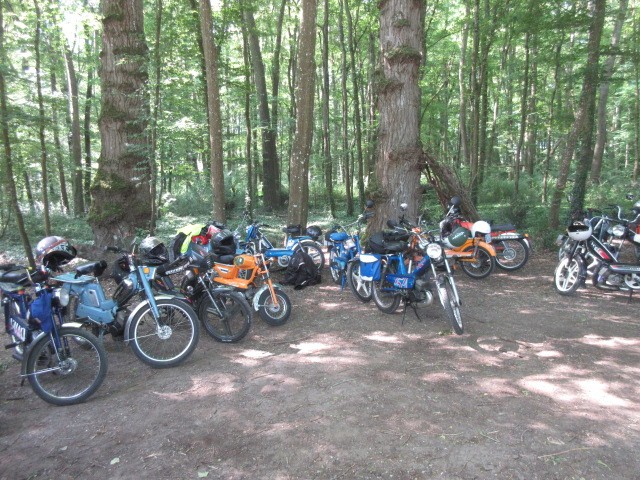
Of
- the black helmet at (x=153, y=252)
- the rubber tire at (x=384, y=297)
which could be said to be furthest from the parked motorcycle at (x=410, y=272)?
the black helmet at (x=153, y=252)

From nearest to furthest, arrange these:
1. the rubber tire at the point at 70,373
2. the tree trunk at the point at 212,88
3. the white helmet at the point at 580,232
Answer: the rubber tire at the point at 70,373 < the white helmet at the point at 580,232 < the tree trunk at the point at 212,88

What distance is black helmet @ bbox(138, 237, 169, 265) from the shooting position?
466 cm

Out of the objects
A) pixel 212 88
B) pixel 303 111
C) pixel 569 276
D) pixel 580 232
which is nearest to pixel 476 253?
pixel 569 276

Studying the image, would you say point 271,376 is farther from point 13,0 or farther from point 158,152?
point 13,0

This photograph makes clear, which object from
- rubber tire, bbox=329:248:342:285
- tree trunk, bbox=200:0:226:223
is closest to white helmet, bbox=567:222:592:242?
rubber tire, bbox=329:248:342:285

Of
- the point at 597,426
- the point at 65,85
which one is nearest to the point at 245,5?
the point at 597,426

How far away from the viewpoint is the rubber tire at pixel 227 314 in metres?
4.74

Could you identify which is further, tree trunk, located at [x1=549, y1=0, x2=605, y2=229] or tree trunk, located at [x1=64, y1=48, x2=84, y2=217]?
tree trunk, located at [x1=64, y1=48, x2=84, y2=217]

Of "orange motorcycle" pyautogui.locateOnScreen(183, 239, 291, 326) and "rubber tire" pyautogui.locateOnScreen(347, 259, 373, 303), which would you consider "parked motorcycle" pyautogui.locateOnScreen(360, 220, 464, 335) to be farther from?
"orange motorcycle" pyautogui.locateOnScreen(183, 239, 291, 326)

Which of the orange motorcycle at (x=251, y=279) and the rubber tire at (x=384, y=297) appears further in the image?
the rubber tire at (x=384, y=297)

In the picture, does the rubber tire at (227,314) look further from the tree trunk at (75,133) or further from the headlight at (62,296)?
the tree trunk at (75,133)

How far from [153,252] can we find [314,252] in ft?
11.8

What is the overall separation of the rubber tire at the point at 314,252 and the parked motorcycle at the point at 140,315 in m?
3.66

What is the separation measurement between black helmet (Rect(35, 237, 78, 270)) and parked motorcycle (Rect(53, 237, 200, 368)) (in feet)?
0.64
